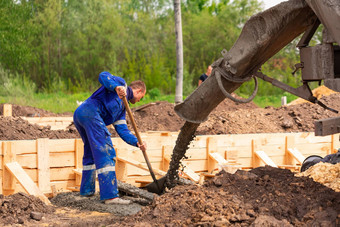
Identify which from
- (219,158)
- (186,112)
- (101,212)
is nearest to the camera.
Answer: (186,112)

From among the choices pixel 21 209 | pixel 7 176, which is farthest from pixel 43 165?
pixel 21 209

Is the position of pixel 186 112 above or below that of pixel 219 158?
above

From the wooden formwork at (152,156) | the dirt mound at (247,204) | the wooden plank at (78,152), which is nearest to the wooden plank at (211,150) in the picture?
the wooden formwork at (152,156)

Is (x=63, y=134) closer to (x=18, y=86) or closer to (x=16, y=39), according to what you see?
(x=18, y=86)

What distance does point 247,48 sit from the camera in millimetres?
3812

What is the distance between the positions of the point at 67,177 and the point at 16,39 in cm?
1426

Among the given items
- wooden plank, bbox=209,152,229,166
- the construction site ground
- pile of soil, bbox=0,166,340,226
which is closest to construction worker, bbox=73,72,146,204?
the construction site ground

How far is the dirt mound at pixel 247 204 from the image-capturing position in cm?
335

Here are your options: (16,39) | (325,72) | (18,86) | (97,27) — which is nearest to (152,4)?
(97,27)

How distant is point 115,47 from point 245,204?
21557 millimetres

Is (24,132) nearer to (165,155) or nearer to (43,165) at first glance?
(43,165)

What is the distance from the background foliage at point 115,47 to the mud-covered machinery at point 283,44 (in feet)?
52.6

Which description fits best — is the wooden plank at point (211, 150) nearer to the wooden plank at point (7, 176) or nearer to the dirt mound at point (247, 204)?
the dirt mound at point (247, 204)

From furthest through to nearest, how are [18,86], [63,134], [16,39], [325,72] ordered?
[16,39]
[18,86]
[63,134]
[325,72]
